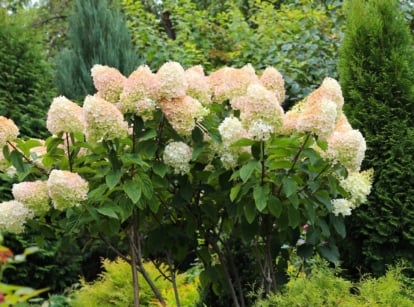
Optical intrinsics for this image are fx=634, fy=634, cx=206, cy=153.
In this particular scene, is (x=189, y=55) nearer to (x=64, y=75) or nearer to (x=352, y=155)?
(x=64, y=75)

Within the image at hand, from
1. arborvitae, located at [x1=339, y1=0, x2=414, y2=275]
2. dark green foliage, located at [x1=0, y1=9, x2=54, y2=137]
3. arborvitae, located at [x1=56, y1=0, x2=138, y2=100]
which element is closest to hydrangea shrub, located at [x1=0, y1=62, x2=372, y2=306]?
arborvitae, located at [x1=339, y1=0, x2=414, y2=275]

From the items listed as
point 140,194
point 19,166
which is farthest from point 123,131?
point 19,166

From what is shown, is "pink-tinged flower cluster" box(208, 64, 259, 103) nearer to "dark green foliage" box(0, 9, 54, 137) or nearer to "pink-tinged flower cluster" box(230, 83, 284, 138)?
"pink-tinged flower cluster" box(230, 83, 284, 138)

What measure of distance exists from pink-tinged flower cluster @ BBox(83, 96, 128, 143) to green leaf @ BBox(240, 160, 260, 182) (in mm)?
487

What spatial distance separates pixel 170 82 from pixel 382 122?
4.81ft

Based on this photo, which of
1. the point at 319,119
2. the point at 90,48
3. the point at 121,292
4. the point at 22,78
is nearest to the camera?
the point at 319,119

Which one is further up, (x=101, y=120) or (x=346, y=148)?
(x=101, y=120)

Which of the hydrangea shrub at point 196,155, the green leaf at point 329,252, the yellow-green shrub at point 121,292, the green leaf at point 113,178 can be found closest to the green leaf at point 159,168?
the hydrangea shrub at point 196,155

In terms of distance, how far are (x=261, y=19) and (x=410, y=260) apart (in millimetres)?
4836

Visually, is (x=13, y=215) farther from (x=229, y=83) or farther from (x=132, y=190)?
(x=229, y=83)

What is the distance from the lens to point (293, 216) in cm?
265

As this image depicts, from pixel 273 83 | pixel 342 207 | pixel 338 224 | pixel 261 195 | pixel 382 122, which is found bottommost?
pixel 338 224

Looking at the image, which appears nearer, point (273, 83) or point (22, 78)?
point (273, 83)

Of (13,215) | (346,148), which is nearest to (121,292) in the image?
(13,215)
